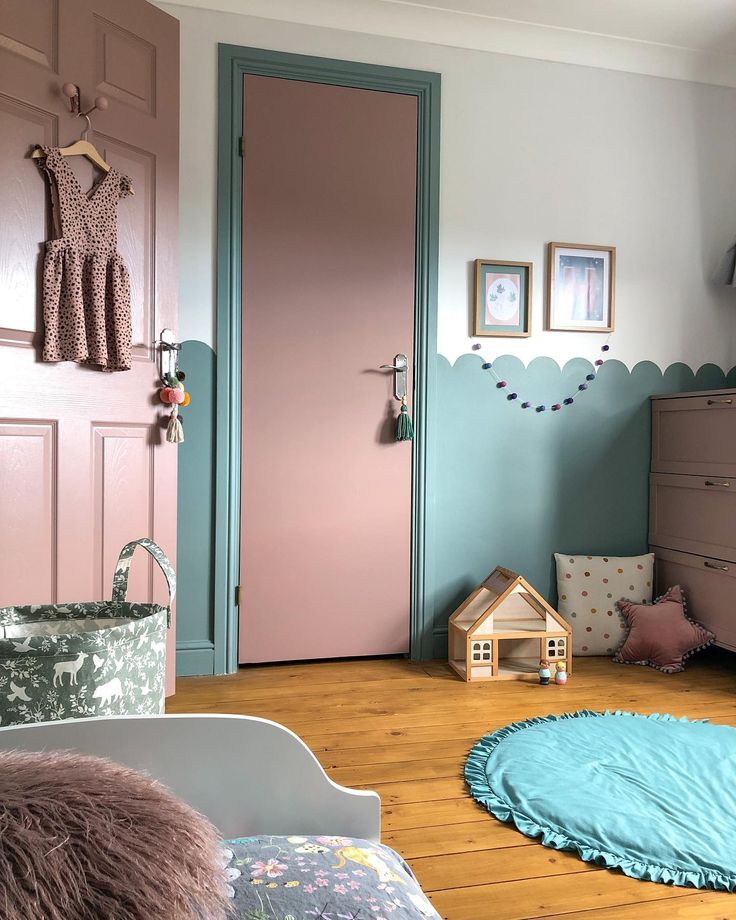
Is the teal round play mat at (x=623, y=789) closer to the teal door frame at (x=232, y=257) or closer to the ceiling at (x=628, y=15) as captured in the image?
the teal door frame at (x=232, y=257)

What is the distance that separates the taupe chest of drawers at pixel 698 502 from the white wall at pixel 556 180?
365 mm

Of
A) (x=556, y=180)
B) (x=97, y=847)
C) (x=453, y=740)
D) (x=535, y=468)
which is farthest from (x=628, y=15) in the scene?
(x=97, y=847)

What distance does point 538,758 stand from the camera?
2047 mm

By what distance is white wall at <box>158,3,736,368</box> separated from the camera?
9.23 feet

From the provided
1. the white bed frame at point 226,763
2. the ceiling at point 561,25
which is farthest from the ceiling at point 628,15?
the white bed frame at point 226,763

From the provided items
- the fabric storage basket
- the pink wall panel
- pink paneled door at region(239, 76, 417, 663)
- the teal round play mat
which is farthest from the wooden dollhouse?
the fabric storage basket

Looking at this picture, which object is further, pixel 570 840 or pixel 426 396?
pixel 426 396

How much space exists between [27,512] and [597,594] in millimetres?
2189

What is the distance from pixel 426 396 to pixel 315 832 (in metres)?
2.23

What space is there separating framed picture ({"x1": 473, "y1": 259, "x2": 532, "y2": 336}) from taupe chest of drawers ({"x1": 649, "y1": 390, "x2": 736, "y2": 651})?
72 cm

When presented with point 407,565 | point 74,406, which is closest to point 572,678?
point 407,565

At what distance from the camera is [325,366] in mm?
2936

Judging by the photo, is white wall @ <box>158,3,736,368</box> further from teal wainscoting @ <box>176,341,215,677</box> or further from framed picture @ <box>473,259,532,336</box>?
teal wainscoting @ <box>176,341,215,677</box>

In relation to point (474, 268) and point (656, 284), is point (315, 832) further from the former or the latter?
point (656, 284)
